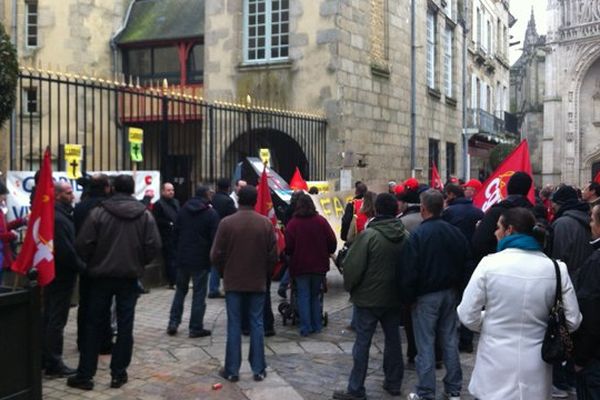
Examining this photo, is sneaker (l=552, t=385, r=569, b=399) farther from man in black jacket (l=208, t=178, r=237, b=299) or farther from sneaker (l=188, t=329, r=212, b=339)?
man in black jacket (l=208, t=178, r=237, b=299)

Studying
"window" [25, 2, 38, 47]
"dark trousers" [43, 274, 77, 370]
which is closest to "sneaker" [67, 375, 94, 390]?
"dark trousers" [43, 274, 77, 370]

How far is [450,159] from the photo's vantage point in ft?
79.1

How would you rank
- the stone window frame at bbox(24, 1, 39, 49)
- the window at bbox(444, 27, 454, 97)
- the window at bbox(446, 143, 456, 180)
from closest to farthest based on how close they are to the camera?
the stone window frame at bbox(24, 1, 39, 49) < the window at bbox(444, 27, 454, 97) < the window at bbox(446, 143, 456, 180)

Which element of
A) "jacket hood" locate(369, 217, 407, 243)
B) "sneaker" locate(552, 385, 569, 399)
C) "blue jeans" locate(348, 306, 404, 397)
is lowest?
"sneaker" locate(552, 385, 569, 399)

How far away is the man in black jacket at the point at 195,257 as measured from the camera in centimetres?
761

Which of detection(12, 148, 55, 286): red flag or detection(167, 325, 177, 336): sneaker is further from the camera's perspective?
detection(167, 325, 177, 336): sneaker

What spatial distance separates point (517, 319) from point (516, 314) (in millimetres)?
32

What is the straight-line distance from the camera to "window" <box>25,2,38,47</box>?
2142cm

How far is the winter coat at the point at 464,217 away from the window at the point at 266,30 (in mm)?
9345

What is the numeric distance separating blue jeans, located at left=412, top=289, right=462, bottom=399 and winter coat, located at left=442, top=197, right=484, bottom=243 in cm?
176

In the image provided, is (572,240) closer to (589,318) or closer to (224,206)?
(589,318)

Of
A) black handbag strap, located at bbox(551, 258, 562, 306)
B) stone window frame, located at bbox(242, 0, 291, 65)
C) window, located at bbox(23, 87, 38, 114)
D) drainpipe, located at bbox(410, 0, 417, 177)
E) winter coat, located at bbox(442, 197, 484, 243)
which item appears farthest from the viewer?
drainpipe, located at bbox(410, 0, 417, 177)

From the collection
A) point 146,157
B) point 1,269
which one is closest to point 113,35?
point 146,157

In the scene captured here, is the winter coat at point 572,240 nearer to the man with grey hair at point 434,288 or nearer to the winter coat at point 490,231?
the winter coat at point 490,231
